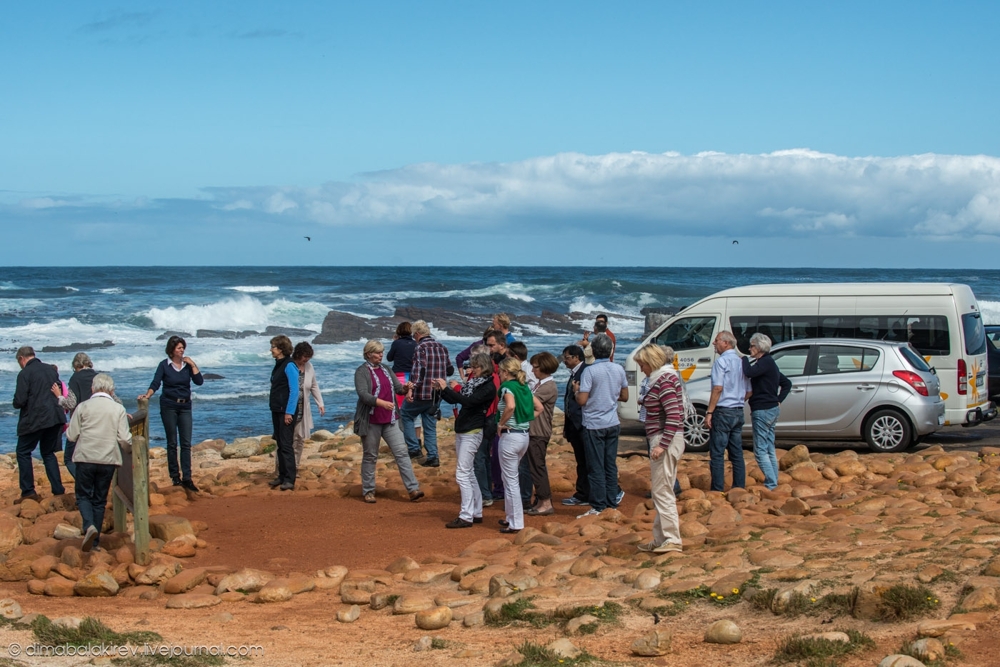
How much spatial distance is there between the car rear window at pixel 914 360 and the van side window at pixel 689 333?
8.81 feet

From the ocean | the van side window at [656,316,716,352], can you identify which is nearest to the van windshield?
the van side window at [656,316,716,352]

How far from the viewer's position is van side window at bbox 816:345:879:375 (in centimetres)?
1320

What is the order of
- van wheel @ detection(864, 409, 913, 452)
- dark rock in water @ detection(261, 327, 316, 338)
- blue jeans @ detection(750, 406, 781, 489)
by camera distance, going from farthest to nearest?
dark rock in water @ detection(261, 327, 316, 338) → van wheel @ detection(864, 409, 913, 452) → blue jeans @ detection(750, 406, 781, 489)

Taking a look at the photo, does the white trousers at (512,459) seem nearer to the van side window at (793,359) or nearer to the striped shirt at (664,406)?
the striped shirt at (664,406)

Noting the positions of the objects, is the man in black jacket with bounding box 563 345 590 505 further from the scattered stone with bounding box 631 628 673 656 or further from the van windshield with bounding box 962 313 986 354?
→ the van windshield with bounding box 962 313 986 354

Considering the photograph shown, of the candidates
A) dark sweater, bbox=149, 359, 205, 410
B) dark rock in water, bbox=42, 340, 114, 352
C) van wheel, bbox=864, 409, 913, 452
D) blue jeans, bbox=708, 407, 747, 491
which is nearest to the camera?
blue jeans, bbox=708, 407, 747, 491

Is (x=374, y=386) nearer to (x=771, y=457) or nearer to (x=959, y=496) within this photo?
(x=771, y=457)

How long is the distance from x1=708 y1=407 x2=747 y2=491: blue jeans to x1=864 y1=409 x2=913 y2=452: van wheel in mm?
3180

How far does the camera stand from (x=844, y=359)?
43.7 ft

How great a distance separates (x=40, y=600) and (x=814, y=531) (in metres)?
6.21

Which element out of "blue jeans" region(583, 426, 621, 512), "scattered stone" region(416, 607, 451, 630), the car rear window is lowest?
"scattered stone" region(416, 607, 451, 630)

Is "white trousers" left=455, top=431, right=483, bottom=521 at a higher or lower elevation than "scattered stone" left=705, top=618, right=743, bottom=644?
higher

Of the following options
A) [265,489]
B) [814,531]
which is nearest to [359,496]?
[265,489]

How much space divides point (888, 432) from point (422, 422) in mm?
6005
